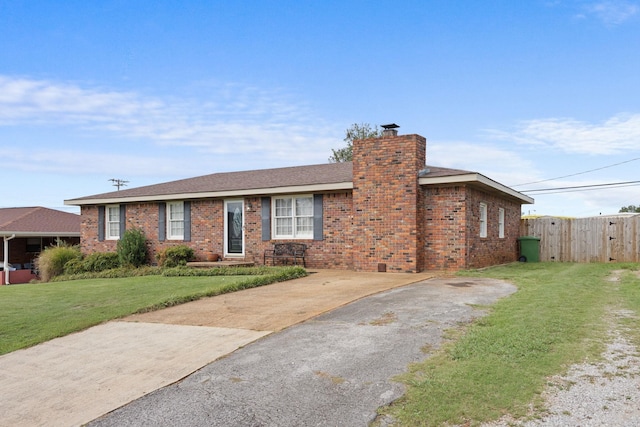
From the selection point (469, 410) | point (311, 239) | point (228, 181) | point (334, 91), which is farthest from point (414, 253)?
point (469, 410)

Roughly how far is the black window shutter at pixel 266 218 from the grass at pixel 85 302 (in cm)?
254

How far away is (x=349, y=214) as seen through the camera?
1493 cm

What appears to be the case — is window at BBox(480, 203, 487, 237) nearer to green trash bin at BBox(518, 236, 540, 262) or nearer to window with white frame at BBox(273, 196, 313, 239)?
green trash bin at BBox(518, 236, 540, 262)

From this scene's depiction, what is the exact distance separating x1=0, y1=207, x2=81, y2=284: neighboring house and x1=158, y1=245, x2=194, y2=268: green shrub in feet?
32.3

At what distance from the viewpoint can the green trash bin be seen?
1938cm

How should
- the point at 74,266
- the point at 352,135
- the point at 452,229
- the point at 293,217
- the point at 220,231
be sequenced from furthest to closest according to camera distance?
the point at 352,135 → the point at 74,266 → the point at 220,231 → the point at 293,217 → the point at 452,229

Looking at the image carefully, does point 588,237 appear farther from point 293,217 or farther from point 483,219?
point 293,217

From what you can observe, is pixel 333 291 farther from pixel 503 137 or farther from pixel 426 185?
pixel 503 137

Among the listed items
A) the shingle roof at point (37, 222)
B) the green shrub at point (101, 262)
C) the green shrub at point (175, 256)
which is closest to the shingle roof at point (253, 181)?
the green shrub at point (175, 256)

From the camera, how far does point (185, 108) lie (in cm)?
1702

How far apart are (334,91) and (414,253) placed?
6.49 metres

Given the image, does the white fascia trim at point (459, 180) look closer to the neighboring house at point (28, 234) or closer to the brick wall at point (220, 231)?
the brick wall at point (220, 231)

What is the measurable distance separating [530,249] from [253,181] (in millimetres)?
11044

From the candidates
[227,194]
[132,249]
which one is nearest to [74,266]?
[132,249]
